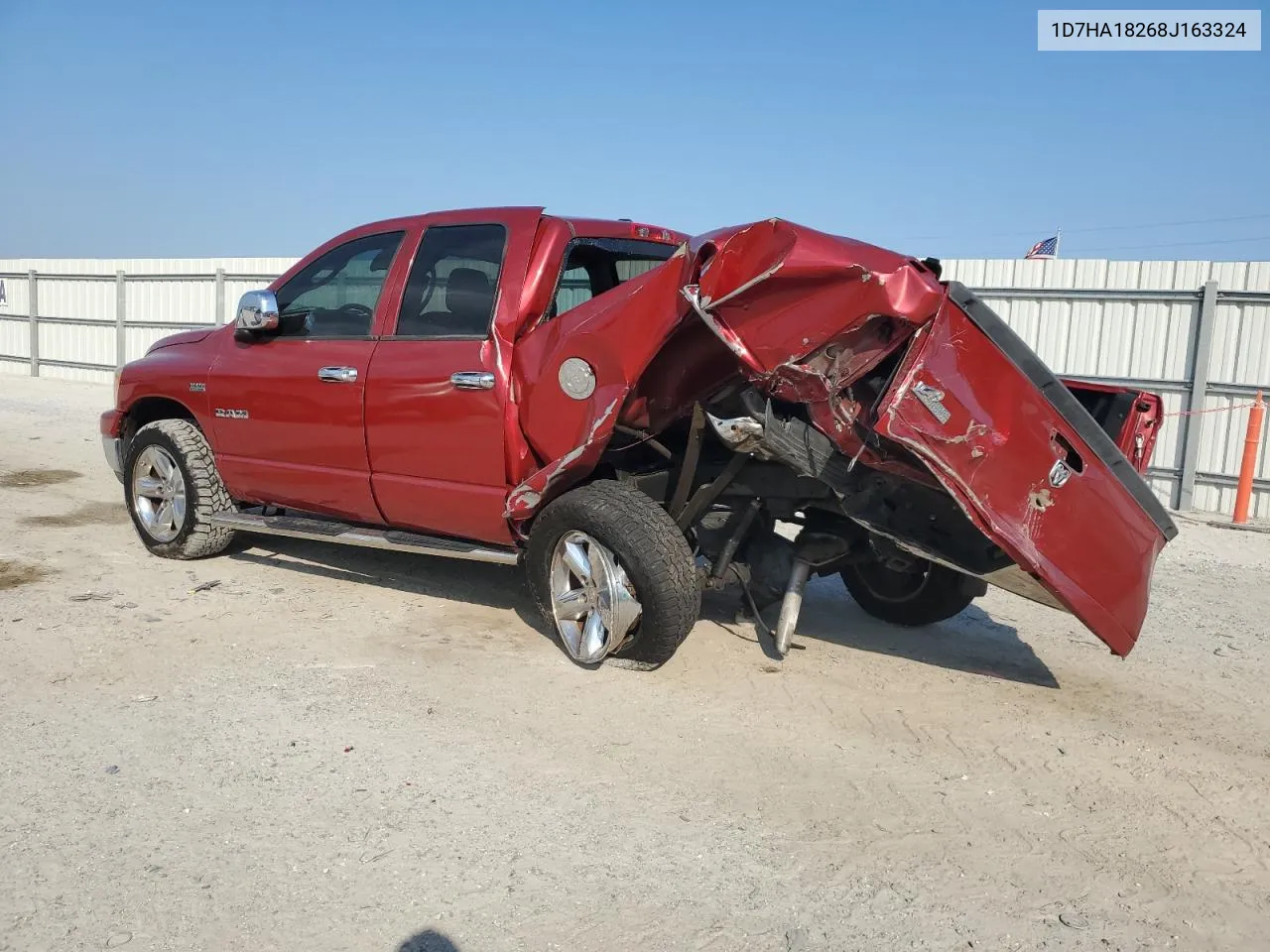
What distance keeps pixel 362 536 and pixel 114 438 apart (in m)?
2.49

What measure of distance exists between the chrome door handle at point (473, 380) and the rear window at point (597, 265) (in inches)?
18.2

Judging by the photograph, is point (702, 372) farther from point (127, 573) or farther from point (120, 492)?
point (120, 492)

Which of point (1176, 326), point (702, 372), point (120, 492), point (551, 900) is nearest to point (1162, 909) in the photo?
point (551, 900)

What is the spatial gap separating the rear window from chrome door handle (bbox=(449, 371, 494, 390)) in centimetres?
46

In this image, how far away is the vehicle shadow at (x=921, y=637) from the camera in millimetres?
Answer: 5008

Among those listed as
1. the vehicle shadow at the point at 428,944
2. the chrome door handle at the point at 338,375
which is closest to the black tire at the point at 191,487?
the chrome door handle at the point at 338,375

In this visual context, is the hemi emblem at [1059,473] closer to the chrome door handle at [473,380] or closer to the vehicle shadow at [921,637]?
the vehicle shadow at [921,637]

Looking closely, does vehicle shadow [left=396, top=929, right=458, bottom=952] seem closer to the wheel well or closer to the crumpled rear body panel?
the crumpled rear body panel

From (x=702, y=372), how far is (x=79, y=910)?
2.92 m

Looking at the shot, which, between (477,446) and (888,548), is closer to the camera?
(888,548)

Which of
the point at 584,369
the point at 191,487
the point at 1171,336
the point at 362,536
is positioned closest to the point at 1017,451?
the point at 584,369

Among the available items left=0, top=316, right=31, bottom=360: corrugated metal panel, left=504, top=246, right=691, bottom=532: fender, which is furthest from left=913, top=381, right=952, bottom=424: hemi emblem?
left=0, top=316, right=31, bottom=360: corrugated metal panel

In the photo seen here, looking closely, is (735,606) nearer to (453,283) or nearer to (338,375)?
(453,283)

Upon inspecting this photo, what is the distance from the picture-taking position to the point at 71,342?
2086cm
